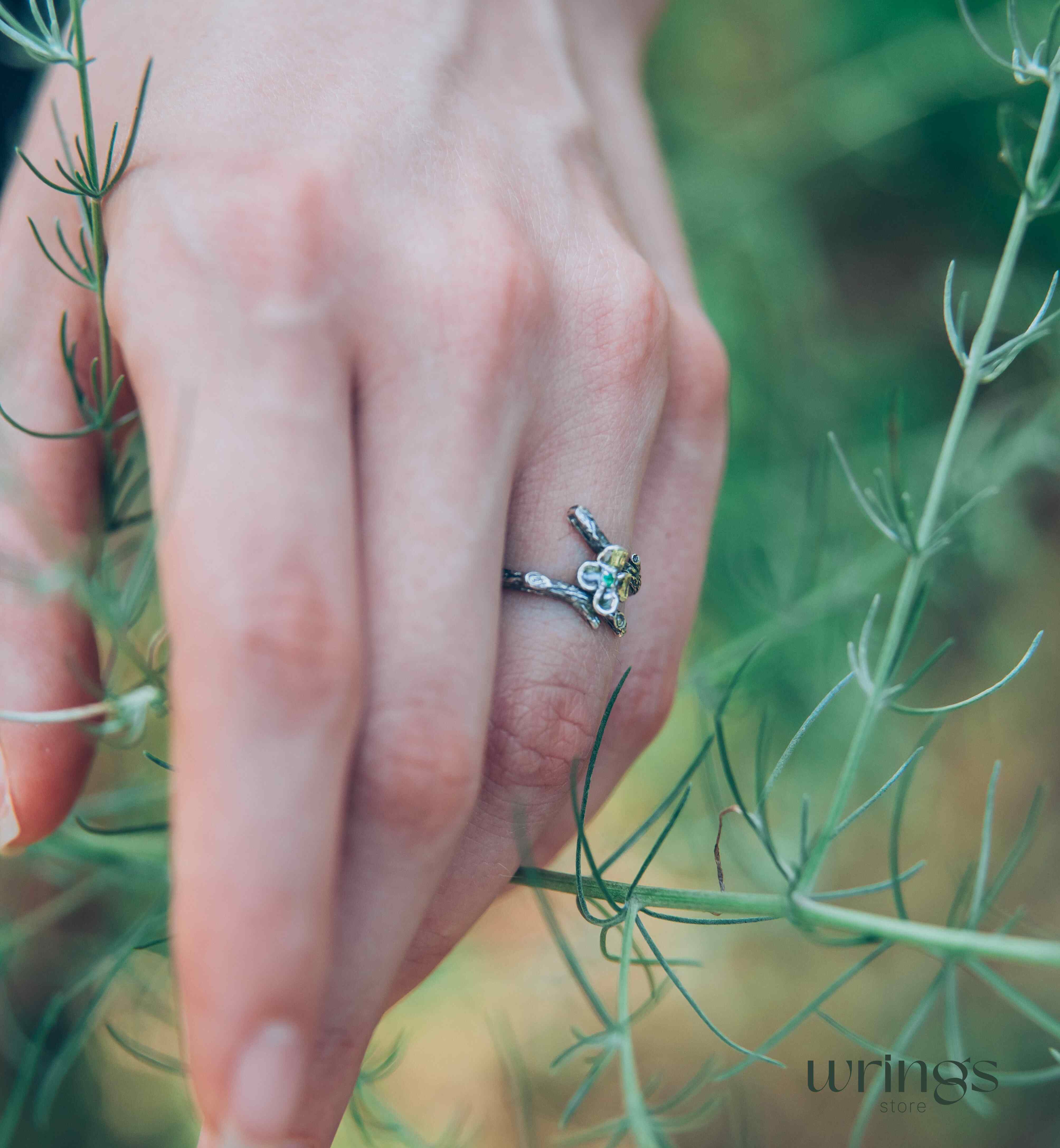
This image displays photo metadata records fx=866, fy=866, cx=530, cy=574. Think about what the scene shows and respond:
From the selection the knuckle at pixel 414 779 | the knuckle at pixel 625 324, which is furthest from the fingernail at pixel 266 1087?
the knuckle at pixel 625 324

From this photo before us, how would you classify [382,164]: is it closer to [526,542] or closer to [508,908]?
[526,542]

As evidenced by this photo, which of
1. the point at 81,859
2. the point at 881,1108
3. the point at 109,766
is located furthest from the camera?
the point at 109,766

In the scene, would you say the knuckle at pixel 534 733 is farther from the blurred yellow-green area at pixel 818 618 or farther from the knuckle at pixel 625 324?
the blurred yellow-green area at pixel 818 618

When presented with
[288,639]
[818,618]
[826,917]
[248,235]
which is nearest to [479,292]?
[248,235]

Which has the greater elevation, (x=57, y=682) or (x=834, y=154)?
(x=834, y=154)

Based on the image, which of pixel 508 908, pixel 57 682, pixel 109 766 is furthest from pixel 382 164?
pixel 508 908

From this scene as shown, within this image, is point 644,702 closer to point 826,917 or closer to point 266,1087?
point 826,917
